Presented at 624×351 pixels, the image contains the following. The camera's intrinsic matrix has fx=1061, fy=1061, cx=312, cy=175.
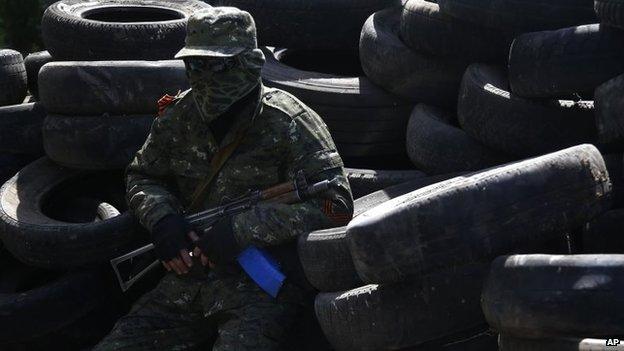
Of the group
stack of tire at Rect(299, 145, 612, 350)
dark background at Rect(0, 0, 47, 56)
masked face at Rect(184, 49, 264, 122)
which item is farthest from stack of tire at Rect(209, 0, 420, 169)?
dark background at Rect(0, 0, 47, 56)

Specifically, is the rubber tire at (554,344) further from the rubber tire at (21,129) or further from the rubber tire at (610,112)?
the rubber tire at (21,129)

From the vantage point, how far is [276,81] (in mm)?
6430

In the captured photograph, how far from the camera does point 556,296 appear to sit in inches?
137

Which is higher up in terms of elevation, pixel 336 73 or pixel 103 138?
pixel 103 138

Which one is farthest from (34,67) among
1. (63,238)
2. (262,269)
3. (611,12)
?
(611,12)

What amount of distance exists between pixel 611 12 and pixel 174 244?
218cm

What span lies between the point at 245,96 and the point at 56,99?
1.73 meters

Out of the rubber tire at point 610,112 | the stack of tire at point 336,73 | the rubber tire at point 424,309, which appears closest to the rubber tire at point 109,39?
the stack of tire at point 336,73

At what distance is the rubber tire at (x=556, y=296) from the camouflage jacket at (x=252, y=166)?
1097mm

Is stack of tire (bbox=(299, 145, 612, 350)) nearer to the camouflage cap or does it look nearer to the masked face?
the masked face

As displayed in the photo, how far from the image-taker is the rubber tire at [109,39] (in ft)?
20.9

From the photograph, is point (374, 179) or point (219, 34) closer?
point (219, 34)

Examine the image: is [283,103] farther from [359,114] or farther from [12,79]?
[12,79]

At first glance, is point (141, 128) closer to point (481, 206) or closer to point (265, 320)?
point (265, 320)
